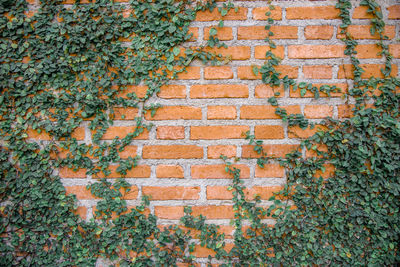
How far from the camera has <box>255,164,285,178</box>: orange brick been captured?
4.36 ft

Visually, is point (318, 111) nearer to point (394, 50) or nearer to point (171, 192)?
point (394, 50)

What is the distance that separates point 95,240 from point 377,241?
1.68 metres

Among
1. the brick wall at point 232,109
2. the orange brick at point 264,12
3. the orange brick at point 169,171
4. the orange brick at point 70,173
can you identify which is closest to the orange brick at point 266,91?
the brick wall at point 232,109

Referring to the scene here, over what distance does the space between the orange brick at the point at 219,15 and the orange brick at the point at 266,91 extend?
402mm

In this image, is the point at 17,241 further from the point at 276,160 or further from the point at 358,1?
the point at 358,1

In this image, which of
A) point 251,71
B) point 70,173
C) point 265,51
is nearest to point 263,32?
point 265,51

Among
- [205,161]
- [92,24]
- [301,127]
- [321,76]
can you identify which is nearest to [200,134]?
[205,161]

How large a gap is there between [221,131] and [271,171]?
14.9 inches

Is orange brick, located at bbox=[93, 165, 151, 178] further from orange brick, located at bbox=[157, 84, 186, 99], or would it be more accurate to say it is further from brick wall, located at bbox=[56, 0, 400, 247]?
orange brick, located at bbox=[157, 84, 186, 99]

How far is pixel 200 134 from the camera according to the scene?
4.33 feet

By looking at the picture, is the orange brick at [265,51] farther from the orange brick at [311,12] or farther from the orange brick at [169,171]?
the orange brick at [169,171]

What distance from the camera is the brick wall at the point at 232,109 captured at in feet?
4.21

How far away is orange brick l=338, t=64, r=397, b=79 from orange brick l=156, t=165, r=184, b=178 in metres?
1.08

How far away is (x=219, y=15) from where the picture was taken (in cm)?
129
